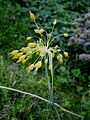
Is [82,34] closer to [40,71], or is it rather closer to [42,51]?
[40,71]

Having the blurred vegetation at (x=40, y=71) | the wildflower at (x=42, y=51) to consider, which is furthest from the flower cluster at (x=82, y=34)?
the wildflower at (x=42, y=51)

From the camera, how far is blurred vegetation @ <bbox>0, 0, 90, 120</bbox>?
3226mm

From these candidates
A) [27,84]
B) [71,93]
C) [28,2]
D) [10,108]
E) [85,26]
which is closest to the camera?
[10,108]

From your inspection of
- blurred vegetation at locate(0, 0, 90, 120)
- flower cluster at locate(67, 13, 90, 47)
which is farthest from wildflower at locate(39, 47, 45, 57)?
flower cluster at locate(67, 13, 90, 47)

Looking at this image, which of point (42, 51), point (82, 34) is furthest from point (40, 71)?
point (42, 51)

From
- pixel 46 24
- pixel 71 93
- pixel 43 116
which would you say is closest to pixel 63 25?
pixel 46 24

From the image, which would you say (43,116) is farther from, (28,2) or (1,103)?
(28,2)

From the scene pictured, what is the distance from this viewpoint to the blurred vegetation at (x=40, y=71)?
3.23 metres

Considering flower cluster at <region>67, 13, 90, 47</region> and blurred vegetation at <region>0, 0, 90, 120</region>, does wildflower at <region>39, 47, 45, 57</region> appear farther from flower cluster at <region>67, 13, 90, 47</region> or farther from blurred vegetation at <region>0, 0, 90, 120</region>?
flower cluster at <region>67, 13, 90, 47</region>

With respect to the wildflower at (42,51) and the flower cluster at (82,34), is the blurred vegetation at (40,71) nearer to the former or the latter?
the flower cluster at (82,34)

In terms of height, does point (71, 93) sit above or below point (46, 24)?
below

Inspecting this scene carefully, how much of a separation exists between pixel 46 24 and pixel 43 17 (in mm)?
157

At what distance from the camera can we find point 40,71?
164 inches

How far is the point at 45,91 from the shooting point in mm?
3574
